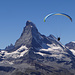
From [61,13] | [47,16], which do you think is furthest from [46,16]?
[61,13]

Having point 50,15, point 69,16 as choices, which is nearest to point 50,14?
point 50,15

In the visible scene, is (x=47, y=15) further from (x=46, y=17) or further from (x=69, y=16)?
(x=69, y=16)

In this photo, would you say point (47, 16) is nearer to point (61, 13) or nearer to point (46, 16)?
point (46, 16)

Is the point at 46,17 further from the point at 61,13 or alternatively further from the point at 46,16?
the point at 61,13

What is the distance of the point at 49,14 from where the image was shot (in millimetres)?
95562

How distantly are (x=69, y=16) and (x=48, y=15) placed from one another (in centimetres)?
1127

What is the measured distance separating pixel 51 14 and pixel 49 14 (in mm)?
2056

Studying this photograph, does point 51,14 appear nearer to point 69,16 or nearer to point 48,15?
point 48,15

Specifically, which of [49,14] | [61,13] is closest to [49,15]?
[49,14]

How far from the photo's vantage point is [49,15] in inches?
3740

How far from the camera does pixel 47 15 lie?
9681 cm

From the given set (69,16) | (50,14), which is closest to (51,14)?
(50,14)

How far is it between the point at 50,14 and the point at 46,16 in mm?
3134

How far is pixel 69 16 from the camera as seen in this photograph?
93938mm
